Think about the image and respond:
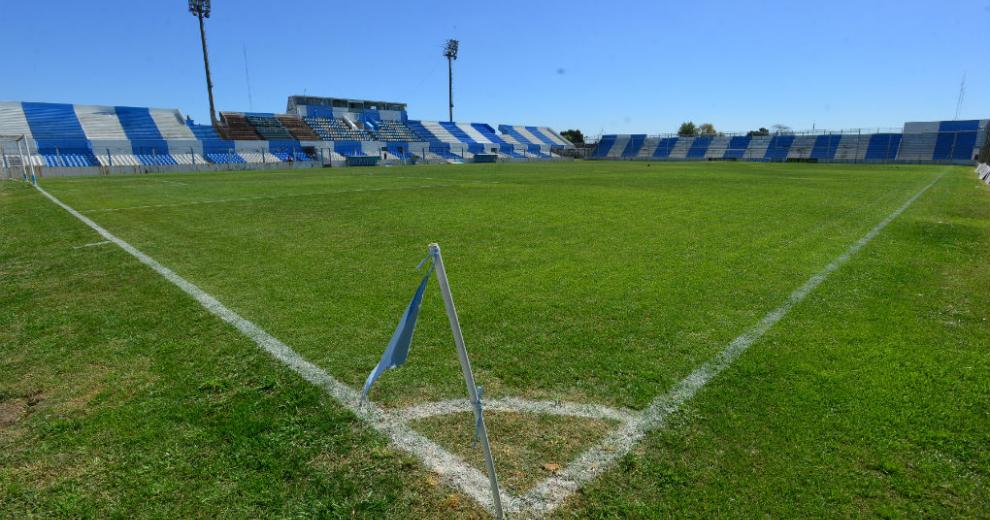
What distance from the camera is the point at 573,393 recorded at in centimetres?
299

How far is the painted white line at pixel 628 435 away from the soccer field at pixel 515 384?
0.01m

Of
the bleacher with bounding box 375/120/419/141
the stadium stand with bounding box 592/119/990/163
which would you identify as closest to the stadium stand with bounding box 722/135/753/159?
the stadium stand with bounding box 592/119/990/163

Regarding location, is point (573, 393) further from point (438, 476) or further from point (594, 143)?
point (594, 143)

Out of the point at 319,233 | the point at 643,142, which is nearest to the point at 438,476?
the point at 319,233

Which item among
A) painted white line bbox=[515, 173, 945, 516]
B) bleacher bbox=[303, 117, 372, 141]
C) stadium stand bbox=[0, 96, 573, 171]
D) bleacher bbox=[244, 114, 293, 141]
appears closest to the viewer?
painted white line bbox=[515, 173, 945, 516]

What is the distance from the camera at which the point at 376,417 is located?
2.75 m

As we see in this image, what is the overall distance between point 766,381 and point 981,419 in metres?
1.02

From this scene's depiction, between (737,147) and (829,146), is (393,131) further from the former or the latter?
(829,146)

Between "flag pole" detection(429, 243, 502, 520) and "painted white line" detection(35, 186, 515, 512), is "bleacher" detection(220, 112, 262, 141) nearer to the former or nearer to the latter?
"painted white line" detection(35, 186, 515, 512)

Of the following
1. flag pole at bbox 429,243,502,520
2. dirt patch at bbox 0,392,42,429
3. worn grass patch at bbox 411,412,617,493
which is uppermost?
flag pole at bbox 429,243,502,520

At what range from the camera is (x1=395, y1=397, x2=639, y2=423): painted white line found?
2752 mm

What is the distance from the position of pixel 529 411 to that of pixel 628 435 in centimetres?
55

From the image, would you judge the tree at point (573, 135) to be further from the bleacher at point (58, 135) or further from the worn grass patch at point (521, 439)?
the worn grass patch at point (521, 439)

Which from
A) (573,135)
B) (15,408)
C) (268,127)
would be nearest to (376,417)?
(15,408)
